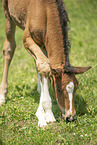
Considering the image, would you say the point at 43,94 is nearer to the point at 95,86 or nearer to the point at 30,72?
the point at 95,86

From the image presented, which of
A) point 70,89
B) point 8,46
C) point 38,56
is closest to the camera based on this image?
point 70,89

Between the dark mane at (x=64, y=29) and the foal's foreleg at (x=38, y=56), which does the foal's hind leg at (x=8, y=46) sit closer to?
the foal's foreleg at (x=38, y=56)

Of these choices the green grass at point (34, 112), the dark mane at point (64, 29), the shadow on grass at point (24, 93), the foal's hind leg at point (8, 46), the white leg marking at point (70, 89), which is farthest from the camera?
the foal's hind leg at point (8, 46)

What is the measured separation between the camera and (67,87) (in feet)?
11.6

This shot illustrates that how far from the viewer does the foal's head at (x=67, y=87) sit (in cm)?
356

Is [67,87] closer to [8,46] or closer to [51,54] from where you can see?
[51,54]

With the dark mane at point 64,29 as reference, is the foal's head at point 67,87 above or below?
below

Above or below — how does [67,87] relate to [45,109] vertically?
above

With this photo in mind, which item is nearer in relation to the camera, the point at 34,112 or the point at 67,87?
the point at 67,87

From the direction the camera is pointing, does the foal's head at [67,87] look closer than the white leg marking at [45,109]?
Yes

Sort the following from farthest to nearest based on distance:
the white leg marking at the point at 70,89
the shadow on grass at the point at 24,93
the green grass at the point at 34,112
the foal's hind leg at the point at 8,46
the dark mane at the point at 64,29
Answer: the foal's hind leg at the point at 8,46 < the shadow on grass at the point at 24,93 < the dark mane at the point at 64,29 < the white leg marking at the point at 70,89 < the green grass at the point at 34,112

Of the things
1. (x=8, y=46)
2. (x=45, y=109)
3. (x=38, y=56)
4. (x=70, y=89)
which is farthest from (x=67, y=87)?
(x=8, y=46)

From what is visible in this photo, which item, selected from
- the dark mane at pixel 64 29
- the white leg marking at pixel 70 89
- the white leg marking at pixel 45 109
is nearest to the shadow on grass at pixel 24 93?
the white leg marking at pixel 45 109

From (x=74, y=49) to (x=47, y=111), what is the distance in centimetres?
500
